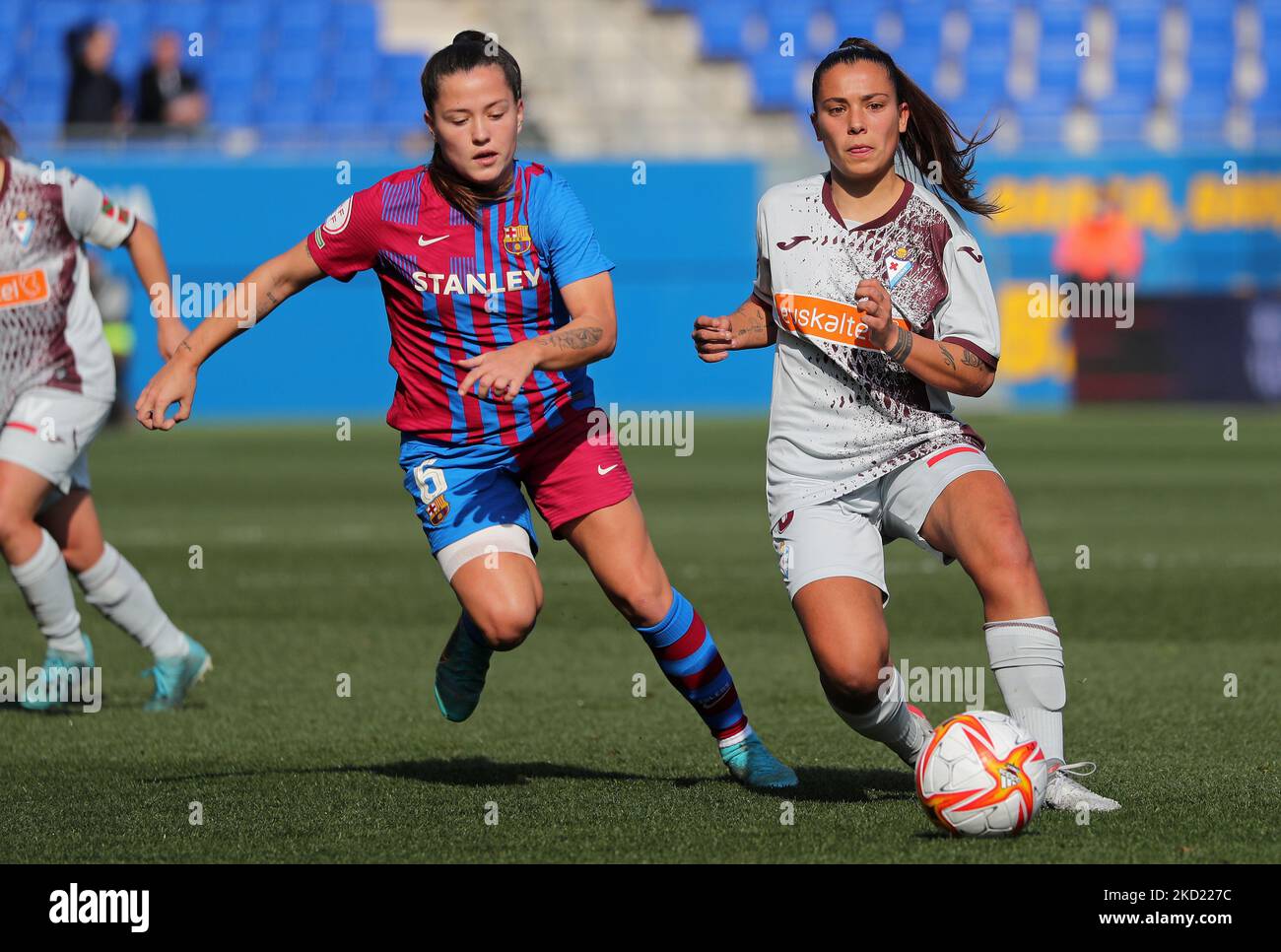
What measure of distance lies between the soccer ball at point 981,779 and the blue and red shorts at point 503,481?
124cm

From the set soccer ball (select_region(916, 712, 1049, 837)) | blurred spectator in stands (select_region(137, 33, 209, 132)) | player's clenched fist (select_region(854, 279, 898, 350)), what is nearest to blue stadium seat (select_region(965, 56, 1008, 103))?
blurred spectator in stands (select_region(137, 33, 209, 132))

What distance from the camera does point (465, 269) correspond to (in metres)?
5.16

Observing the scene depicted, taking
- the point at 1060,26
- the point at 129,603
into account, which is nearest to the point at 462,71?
the point at 129,603

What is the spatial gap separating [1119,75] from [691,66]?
578cm

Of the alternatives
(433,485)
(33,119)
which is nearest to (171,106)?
(33,119)

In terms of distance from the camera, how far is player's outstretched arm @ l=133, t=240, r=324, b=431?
16.0 feet

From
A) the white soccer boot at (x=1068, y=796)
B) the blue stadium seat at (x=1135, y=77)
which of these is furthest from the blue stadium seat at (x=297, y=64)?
the white soccer boot at (x=1068, y=796)

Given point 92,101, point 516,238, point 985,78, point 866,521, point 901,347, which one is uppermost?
point 985,78

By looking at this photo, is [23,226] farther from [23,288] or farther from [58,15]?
[58,15]

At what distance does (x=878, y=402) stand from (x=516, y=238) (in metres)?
1.06

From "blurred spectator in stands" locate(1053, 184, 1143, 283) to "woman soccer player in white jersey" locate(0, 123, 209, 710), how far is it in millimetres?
17406

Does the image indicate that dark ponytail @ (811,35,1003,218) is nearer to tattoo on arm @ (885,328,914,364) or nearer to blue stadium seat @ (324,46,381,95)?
tattoo on arm @ (885,328,914,364)

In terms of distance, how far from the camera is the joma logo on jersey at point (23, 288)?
21.9 ft
